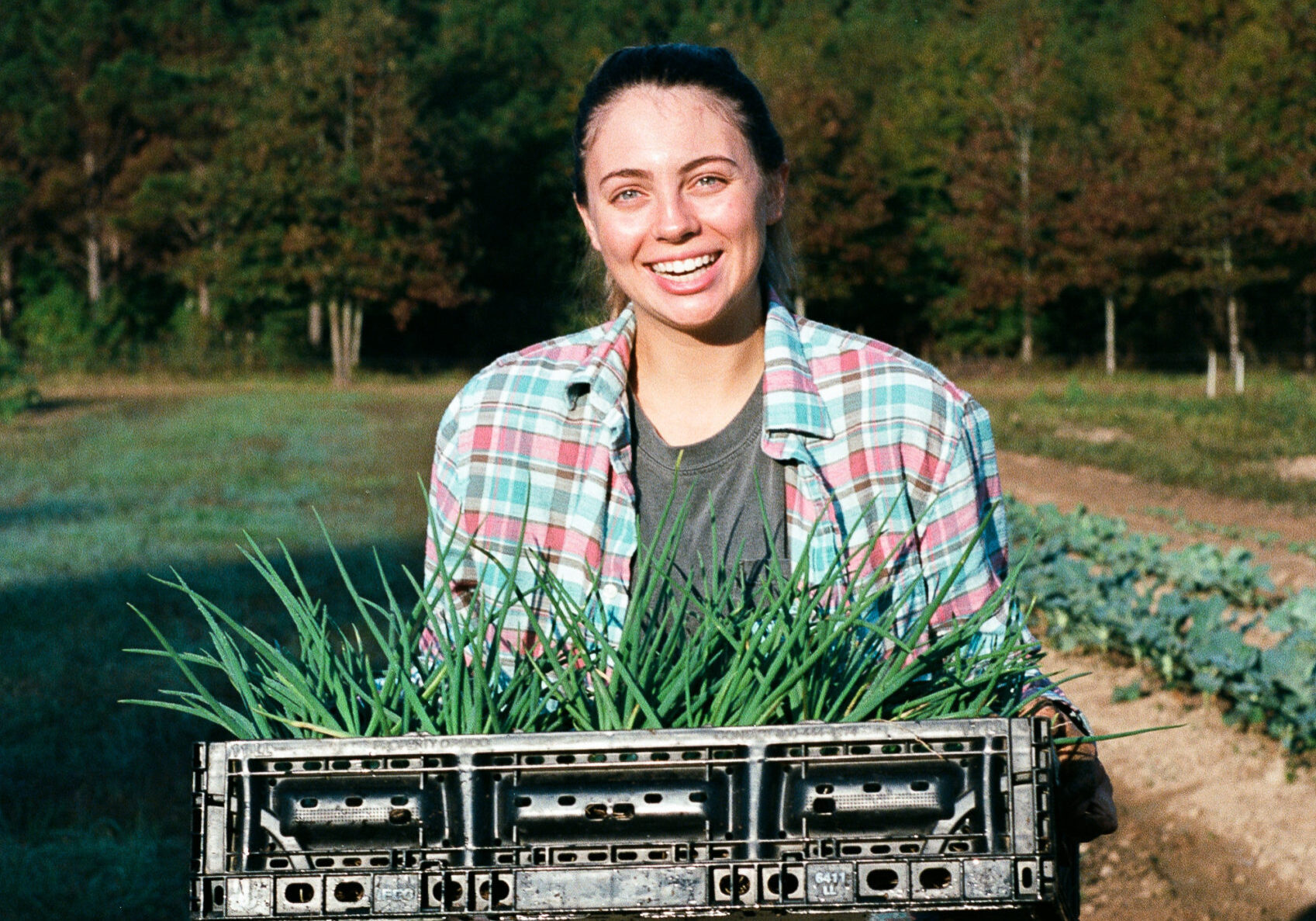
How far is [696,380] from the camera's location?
2.44 metres

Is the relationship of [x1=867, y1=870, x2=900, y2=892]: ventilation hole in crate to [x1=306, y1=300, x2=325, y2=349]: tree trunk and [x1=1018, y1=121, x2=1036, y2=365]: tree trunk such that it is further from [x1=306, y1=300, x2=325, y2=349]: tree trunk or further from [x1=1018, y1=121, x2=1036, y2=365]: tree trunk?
[x1=306, y1=300, x2=325, y2=349]: tree trunk

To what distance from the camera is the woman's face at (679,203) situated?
223 cm

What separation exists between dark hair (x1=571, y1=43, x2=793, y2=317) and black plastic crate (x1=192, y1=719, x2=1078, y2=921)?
1204mm

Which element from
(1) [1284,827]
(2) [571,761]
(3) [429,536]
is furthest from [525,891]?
(1) [1284,827]

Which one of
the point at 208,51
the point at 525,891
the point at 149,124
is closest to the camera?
the point at 525,891

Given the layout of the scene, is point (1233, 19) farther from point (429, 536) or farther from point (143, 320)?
point (429, 536)

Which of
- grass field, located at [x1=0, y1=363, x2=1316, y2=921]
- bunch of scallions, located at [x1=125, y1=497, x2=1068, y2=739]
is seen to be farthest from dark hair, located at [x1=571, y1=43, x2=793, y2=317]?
grass field, located at [x1=0, y1=363, x2=1316, y2=921]

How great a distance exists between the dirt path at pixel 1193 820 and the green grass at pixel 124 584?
262 cm

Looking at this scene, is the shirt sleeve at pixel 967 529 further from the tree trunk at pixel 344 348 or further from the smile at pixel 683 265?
the tree trunk at pixel 344 348

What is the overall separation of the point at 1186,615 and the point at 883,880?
4659mm

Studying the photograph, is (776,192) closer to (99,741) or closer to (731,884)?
(731,884)

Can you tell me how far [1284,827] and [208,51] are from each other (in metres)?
43.0

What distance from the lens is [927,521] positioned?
217 cm

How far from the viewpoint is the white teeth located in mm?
2270
